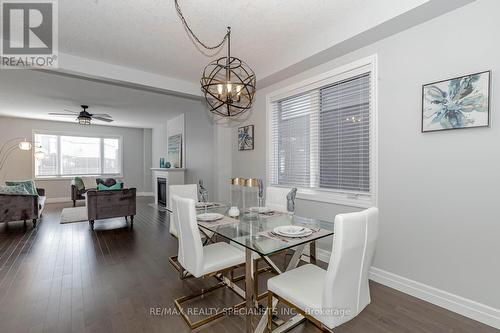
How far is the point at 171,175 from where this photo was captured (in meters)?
6.45

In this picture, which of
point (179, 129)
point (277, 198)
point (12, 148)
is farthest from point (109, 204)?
point (12, 148)

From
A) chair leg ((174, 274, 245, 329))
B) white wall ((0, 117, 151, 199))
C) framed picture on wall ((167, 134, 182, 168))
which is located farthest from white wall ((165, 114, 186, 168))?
chair leg ((174, 274, 245, 329))

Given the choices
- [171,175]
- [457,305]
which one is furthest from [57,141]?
[457,305]

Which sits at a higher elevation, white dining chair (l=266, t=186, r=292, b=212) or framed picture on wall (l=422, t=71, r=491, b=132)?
framed picture on wall (l=422, t=71, r=491, b=132)

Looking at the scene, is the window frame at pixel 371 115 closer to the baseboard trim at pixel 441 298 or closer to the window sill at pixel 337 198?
the window sill at pixel 337 198

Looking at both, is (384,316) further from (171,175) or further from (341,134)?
(171,175)

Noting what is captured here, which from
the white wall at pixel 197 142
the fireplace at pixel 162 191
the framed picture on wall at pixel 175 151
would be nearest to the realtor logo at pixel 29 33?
the white wall at pixel 197 142

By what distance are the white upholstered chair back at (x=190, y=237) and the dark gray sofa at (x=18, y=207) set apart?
455cm

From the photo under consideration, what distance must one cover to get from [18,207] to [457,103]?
6765 millimetres

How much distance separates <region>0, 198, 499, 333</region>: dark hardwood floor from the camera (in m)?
1.81

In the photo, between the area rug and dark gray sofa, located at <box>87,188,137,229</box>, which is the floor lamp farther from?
dark gray sofa, located at <box>87,188,137,229</box>

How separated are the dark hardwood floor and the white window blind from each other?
4.72 metres

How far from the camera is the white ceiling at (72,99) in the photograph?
4.01 m

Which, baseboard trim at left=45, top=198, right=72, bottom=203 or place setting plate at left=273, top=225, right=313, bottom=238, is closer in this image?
place setting plate at left=273, top=225, right=313, bottom=238
